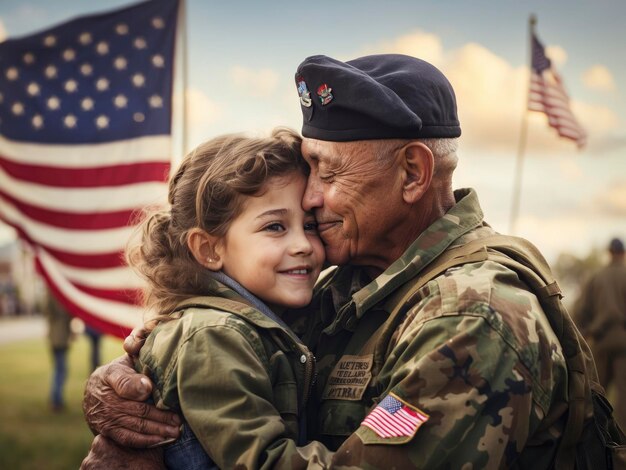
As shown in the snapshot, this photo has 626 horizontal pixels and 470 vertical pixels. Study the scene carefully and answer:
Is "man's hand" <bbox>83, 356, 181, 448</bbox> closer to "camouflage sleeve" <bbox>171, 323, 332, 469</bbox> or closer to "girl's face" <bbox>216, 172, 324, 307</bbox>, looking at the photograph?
"camouflage sleeve" <bbox>171, 323, 332, 469</bbox>

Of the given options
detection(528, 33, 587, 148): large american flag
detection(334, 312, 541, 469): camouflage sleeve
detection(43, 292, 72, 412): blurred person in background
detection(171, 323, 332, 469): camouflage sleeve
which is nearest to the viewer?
detection(334, 312, 541, 469): camouflage sleeve

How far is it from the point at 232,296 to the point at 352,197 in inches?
23.5

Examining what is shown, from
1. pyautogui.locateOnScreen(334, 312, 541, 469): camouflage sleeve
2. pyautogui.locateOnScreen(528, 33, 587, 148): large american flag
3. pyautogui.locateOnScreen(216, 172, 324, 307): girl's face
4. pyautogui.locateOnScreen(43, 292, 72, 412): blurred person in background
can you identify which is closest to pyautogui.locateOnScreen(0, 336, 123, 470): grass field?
pyautogui.locateOnScreen(43, 292, 72, 412): blurred person in background

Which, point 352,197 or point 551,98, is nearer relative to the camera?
point 352,197

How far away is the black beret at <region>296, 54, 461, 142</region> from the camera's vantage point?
2.83 m

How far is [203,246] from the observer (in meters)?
3.25

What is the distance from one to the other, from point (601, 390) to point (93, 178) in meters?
5.34

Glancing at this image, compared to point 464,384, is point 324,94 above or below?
above

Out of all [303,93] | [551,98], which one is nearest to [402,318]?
[303,93]

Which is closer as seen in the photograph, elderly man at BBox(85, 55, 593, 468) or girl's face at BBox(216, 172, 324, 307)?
elderly man at BBox(85, 55, 593, 468)

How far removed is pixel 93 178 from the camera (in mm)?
7086

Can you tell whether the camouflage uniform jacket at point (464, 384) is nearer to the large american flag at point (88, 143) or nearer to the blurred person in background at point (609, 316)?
the large american flag at point (88, 143)

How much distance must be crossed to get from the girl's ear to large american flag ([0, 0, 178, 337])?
3750 millimetres

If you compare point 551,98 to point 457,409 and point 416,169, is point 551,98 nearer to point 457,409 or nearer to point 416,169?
point 416,169
